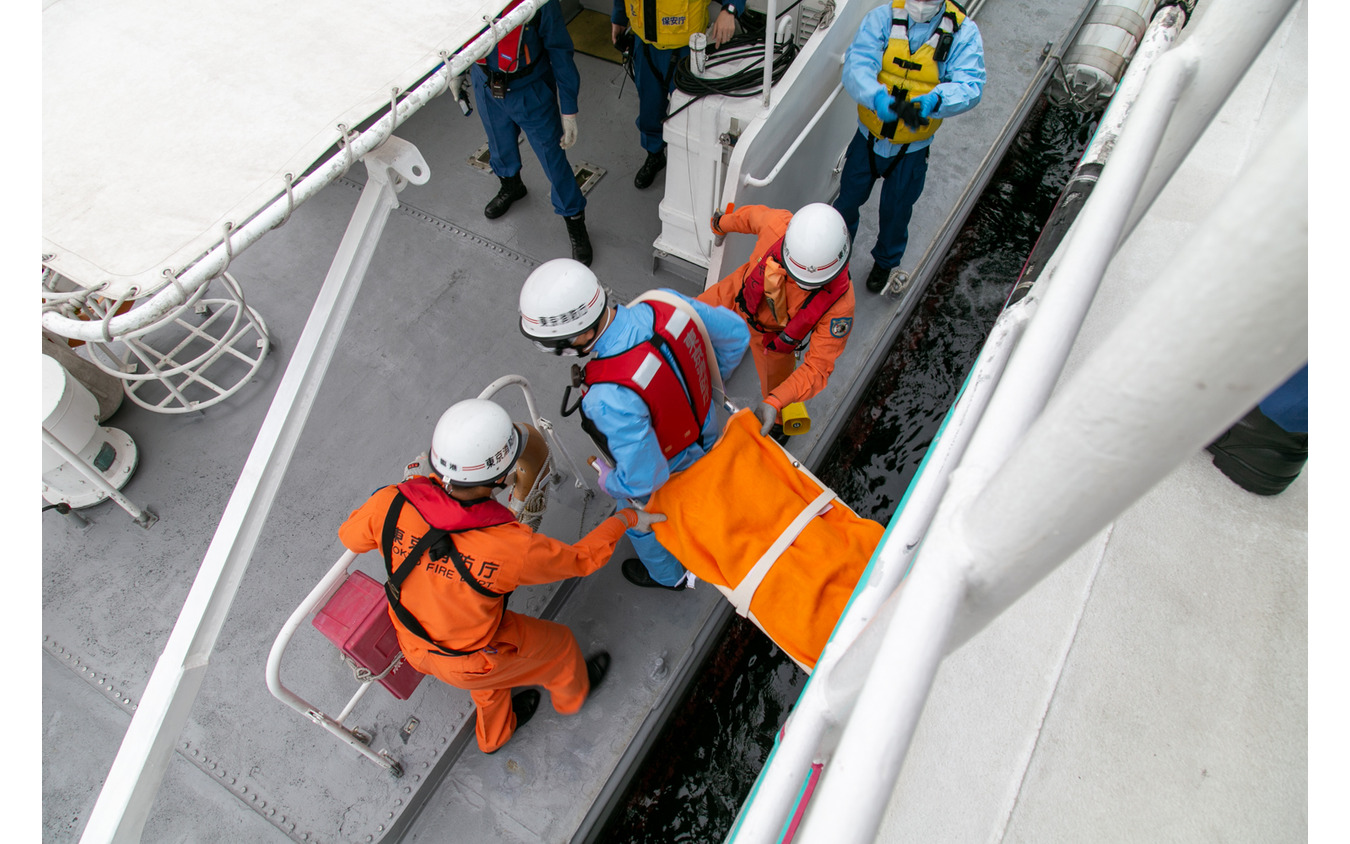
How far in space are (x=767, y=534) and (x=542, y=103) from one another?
9.32 ft

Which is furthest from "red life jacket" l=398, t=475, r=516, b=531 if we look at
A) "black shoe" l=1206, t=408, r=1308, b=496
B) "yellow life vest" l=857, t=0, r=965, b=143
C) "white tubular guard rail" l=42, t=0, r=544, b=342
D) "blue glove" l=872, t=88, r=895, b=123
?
"yellow life vest" l=857, t=0, r=965, b=143

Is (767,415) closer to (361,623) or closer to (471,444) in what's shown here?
(471,444)

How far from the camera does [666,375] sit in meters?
2.22

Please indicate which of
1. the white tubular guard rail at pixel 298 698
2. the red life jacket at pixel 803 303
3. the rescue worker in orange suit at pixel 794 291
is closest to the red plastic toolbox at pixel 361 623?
the white tubular guard rail at pixel 298 698

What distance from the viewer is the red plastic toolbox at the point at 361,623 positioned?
7.60 ft

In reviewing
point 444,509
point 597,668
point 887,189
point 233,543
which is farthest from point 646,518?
point 887,189

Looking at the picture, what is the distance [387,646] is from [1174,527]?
2488 mm

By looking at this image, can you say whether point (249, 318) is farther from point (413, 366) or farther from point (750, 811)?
point (750, 811)

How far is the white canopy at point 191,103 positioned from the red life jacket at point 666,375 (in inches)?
42.1

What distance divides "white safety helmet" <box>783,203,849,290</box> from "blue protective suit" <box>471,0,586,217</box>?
175cm

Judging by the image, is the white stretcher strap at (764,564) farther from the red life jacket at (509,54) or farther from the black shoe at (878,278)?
the red life jacket at (509,54)

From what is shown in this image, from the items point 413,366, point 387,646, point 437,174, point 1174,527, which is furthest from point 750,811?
point 437,174

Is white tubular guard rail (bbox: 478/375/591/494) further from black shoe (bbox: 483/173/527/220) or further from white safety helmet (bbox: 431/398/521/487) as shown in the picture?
black shoe (bbox: 483/173/527/220)

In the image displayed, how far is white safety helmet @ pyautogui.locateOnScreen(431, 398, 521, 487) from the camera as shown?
2135mm
